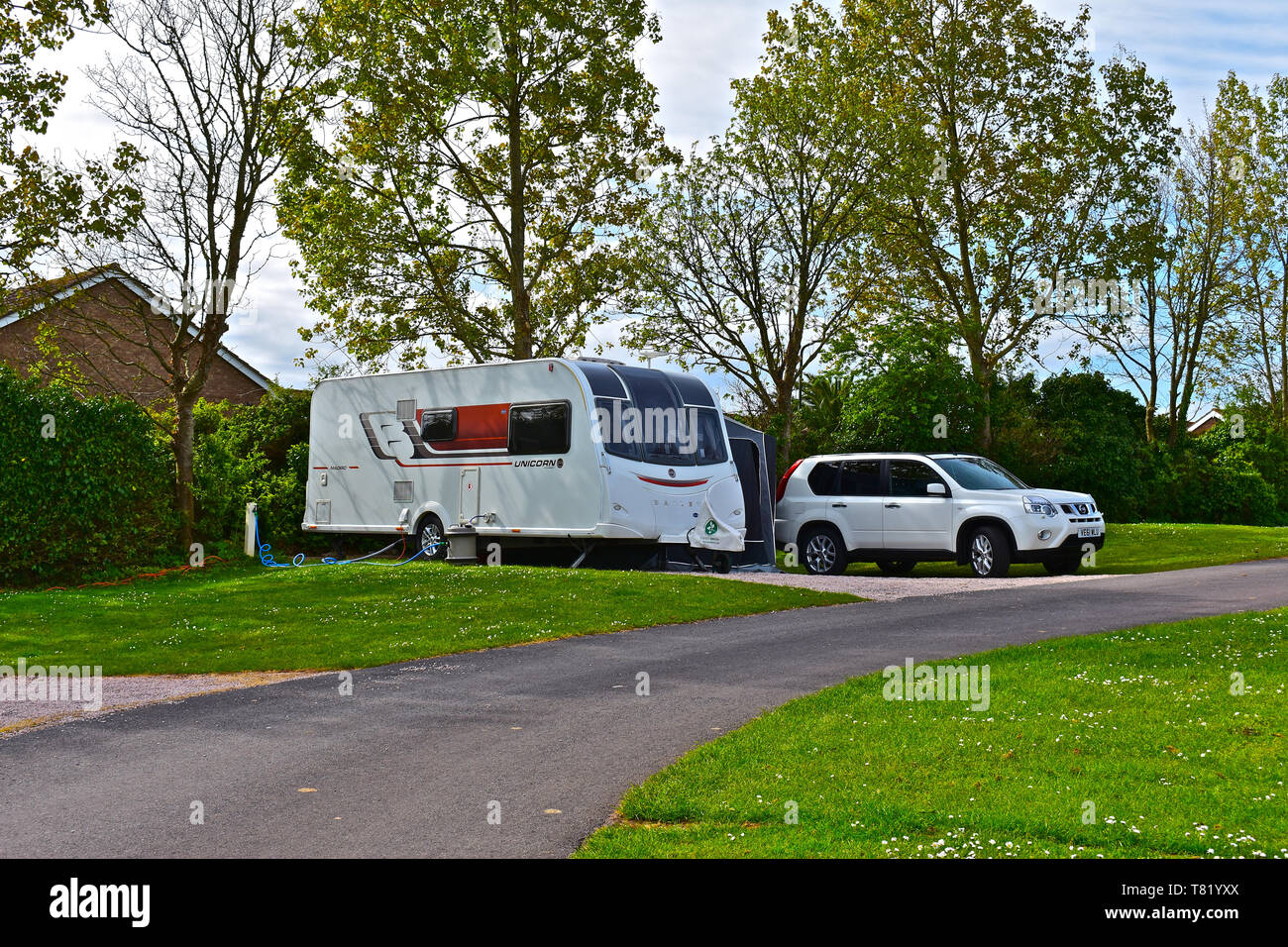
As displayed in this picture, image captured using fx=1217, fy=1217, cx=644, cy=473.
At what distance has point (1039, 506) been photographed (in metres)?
19.7

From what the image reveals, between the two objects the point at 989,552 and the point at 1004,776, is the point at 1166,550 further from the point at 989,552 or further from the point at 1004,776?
the point at 1004,776

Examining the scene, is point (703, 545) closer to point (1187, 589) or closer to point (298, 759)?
point (1187, 589)

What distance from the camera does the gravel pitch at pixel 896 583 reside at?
17.2 metres

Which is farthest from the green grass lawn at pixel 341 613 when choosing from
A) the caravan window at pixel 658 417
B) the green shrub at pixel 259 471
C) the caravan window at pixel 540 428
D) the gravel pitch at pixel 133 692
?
the green shrub at pixel 259 471

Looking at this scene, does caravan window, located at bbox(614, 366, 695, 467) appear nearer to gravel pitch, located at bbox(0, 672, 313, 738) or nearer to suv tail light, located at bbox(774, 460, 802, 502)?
suv tail light, located at bbox(774, 460, 802, 502)

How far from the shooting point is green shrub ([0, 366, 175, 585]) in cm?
1902

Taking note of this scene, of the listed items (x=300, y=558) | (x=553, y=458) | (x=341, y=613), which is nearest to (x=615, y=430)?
(x=553, y=458)

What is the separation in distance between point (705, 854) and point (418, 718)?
4185 millimetres

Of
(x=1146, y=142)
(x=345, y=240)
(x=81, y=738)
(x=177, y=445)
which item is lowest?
(x=81, y=738)

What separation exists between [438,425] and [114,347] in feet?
56.9

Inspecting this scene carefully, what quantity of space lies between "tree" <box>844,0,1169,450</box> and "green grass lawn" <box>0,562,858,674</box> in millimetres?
19925

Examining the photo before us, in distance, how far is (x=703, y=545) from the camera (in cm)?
2036

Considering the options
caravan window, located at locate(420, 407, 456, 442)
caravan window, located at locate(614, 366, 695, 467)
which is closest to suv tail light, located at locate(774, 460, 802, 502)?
caravan window, located at locate(614, 366, 695, 467)

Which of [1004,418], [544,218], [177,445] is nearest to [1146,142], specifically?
[1004,418]
